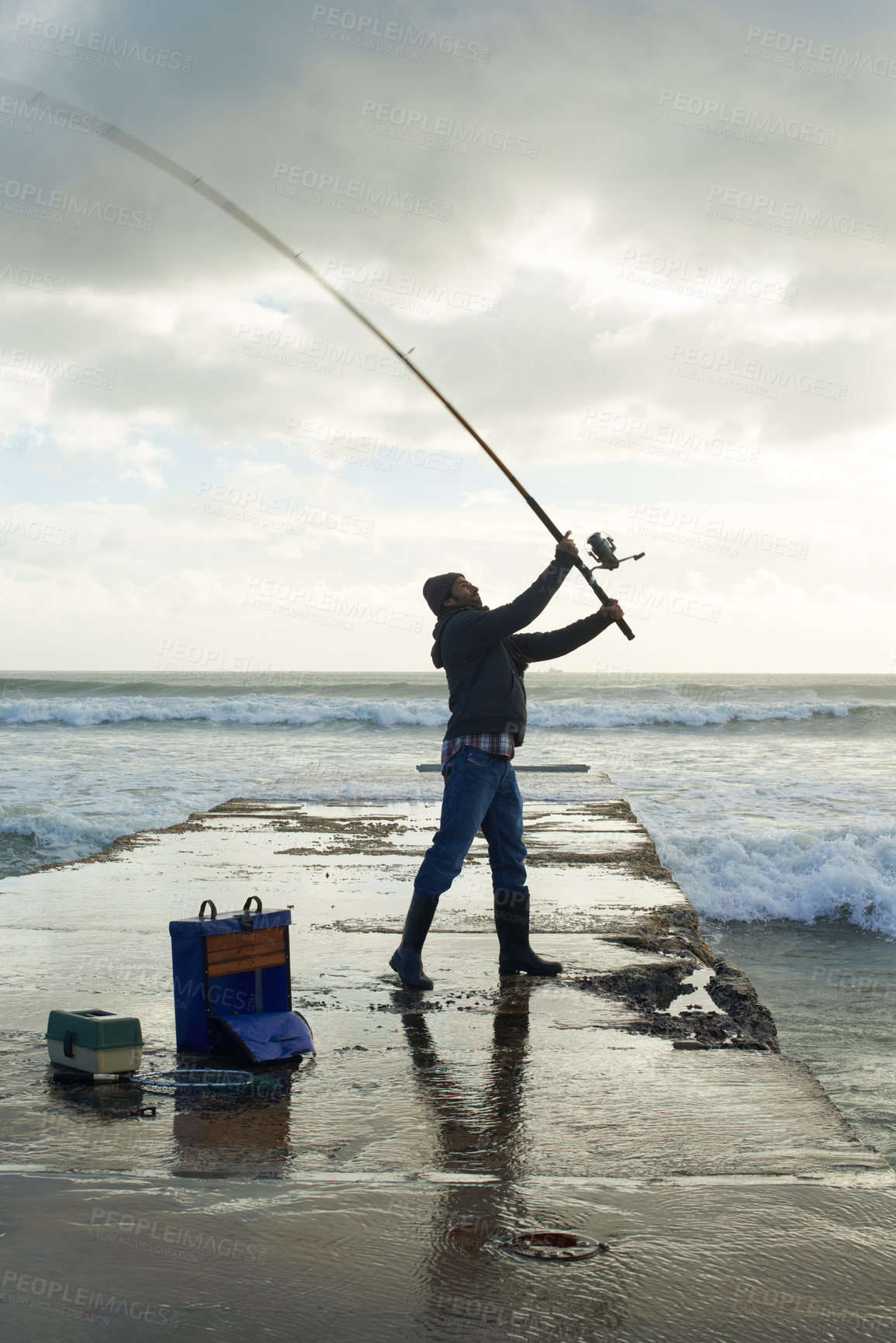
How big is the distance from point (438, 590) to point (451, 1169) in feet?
8.49

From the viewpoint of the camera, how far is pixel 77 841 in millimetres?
10477

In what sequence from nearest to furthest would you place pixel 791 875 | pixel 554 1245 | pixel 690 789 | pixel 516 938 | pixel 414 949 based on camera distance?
pixel 554 1245 < pixel 414 949 < pixel 516 938 < pixel 791 875 < pixel 690 789

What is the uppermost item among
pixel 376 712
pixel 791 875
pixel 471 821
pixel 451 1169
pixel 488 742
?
pixel 488 742

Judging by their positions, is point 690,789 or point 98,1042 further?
point 690,789

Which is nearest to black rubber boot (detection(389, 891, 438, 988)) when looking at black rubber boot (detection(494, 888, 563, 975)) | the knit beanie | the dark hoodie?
black rubber boot (detection(494, 888, 563, 975))

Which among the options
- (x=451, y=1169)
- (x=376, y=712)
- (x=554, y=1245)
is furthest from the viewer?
(x=376, y=712)

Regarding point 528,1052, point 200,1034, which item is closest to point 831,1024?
point 528,1052

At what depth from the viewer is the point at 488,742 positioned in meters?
4.31

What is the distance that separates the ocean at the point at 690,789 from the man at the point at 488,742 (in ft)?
5.14

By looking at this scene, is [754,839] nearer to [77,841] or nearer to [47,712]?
[77,841]

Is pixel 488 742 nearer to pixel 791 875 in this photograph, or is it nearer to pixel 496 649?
pixel 496 649

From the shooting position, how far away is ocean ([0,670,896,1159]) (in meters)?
6.41

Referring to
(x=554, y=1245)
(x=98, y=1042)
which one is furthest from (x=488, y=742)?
(x=554, y=1245)

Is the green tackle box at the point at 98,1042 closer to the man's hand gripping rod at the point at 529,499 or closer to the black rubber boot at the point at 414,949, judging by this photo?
the black rubber boot at the point at 414,949
